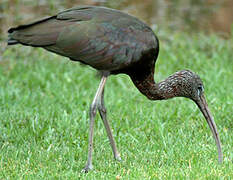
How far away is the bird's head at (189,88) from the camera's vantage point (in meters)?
5.47

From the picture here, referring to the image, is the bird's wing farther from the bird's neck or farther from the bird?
the bird's neck

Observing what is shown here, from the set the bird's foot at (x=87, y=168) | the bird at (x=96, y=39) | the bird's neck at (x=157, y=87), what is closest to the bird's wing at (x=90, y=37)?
the bird at (x=96, y=39)

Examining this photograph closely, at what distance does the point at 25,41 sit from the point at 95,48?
686 mm

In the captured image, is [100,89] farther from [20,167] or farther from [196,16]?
[196,16]

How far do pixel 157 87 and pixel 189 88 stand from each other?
35 cm

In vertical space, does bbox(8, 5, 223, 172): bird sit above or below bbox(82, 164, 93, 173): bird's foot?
above

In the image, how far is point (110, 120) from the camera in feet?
21.7

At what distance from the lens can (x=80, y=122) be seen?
643cm

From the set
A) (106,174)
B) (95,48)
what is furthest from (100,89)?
(106,174)

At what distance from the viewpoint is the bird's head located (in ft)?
17.9

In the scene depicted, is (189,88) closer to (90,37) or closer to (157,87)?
(157,87)

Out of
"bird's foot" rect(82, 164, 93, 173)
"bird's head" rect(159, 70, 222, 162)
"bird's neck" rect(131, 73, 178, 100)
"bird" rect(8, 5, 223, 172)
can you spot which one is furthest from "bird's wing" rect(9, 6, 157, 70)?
"bird's foot" rect(82, 164, 93, 173)

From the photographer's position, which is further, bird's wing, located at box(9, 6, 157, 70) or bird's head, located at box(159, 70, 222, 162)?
bird's head, located at box(159, 70, 222, 162)

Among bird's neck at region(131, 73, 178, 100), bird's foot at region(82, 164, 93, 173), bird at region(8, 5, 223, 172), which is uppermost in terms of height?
bird at region(8, 5, 223, 172)
